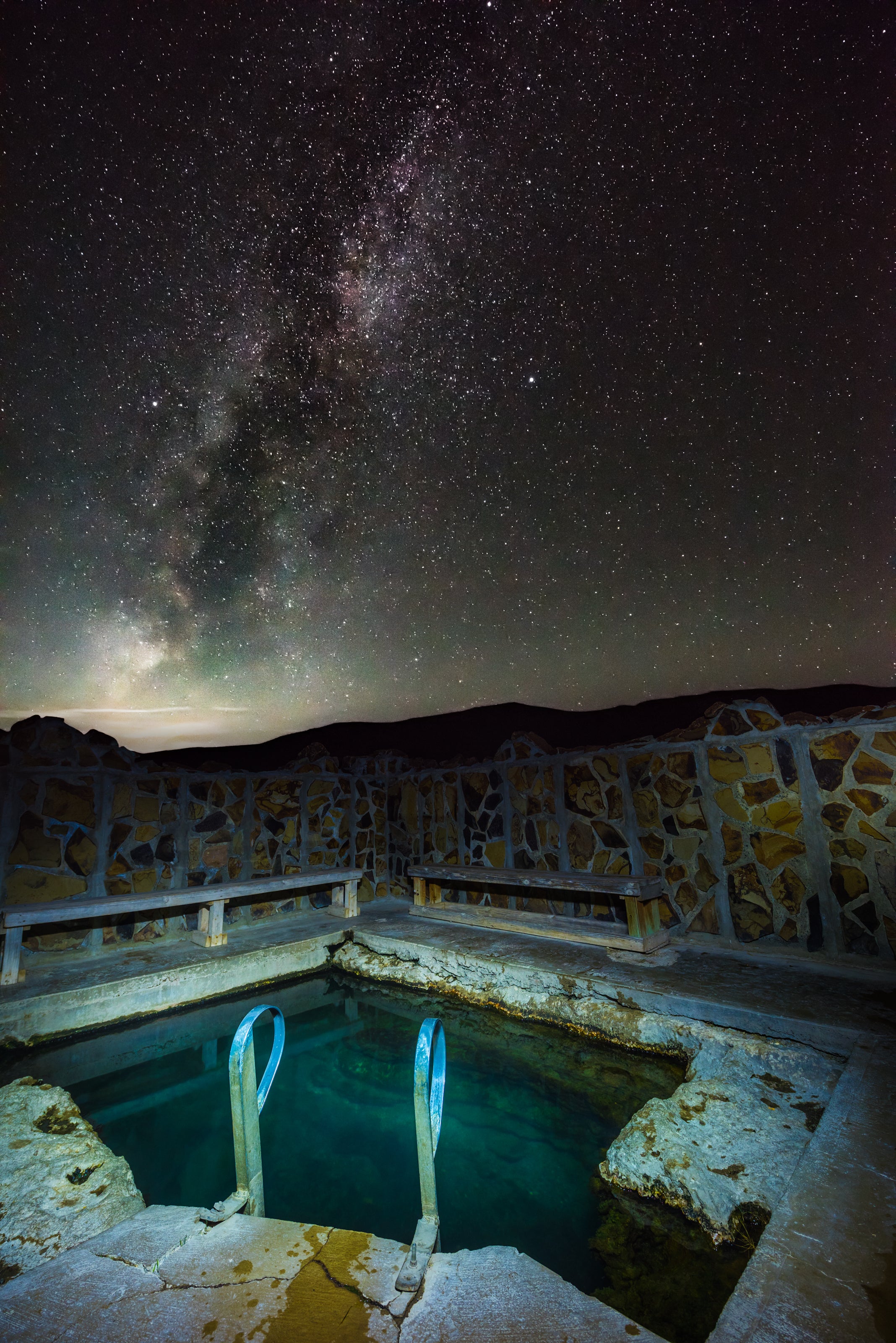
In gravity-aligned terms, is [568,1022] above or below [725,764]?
below

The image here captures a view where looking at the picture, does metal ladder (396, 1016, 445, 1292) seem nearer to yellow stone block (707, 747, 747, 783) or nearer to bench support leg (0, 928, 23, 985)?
bench support leg (0, 928, 23, 985)

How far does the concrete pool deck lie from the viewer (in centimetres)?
168

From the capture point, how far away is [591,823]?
760 centimetres

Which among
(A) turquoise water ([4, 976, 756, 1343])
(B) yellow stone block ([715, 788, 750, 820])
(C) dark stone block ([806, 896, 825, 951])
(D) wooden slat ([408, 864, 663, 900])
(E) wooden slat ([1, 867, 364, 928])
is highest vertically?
(B) yellow stone block ([715, 788, 750, 820])

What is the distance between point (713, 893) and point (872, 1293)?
16.3 feet

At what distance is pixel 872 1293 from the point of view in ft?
5.53

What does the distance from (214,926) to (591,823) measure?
506cm

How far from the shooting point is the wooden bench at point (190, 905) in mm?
5270

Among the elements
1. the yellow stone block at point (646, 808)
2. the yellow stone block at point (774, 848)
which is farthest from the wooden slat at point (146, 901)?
the yellow stone block at point (774, 848)

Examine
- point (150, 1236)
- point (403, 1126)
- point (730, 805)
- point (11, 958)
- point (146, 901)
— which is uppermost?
point (730, 805)

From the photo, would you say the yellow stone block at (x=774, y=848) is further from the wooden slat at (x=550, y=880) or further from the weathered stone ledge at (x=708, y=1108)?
the weathered stone ledge at (x=708, y=1108)

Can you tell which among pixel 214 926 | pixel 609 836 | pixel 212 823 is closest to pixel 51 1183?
pixel 214 926

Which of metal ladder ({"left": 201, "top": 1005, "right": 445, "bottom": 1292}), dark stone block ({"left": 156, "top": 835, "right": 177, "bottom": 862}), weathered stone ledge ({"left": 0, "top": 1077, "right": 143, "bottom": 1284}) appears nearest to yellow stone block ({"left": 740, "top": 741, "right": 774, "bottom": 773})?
metal ladder ({"left": 201, "top": 1005, "right": 445, "bottom": 1292})

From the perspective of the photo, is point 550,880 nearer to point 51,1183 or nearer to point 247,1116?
point 247,1116
